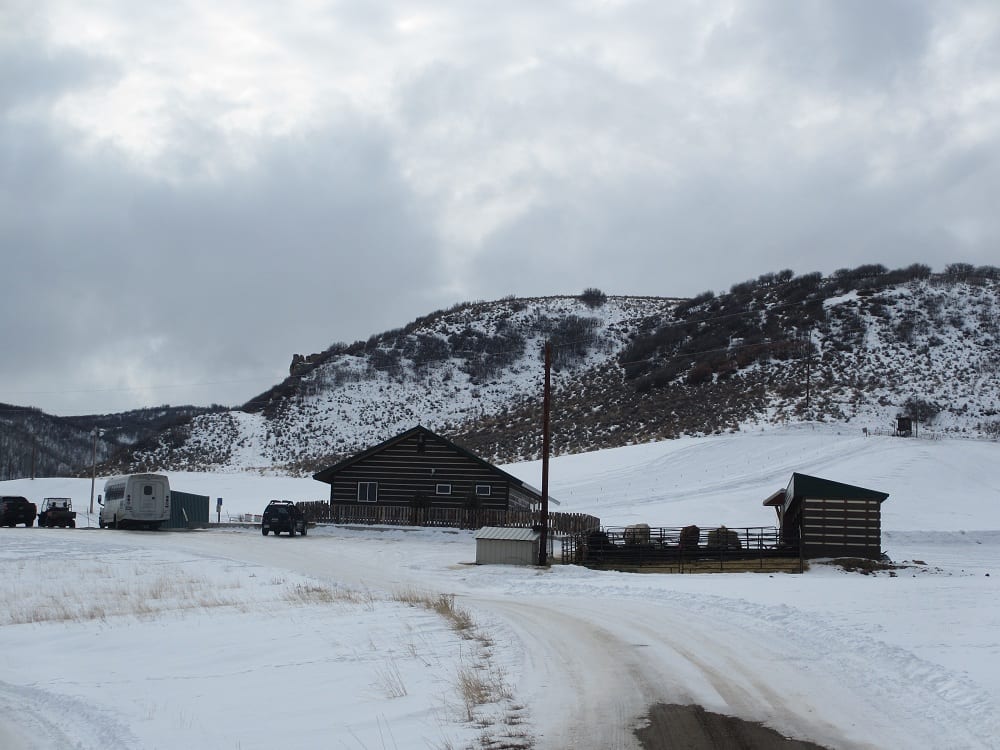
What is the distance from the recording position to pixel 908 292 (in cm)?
10912

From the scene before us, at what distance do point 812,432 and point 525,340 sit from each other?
64.4 meters

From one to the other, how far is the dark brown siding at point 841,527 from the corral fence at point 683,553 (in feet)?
3.46

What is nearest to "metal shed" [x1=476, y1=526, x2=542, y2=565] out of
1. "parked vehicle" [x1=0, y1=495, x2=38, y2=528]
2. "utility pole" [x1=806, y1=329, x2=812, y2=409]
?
"parked vehicle" [x1=0, y1=495, x2=38, y2=528]

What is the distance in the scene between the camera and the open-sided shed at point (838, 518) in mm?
37406

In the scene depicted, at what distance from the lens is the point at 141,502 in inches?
2028

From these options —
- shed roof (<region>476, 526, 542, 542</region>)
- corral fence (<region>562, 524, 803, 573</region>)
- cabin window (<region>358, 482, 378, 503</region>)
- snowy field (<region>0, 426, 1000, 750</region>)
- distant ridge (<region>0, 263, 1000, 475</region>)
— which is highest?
distant ridge (<region>0, 263, 1000, 475</region>)

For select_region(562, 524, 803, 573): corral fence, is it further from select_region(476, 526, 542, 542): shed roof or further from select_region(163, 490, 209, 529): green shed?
select_region(163, 490, 209, 529): green shed

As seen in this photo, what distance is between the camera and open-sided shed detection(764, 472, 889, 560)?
37.4 metres

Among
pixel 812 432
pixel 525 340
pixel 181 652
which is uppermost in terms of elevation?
pixel 525 340

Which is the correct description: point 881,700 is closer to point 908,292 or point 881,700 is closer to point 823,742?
point 823,742

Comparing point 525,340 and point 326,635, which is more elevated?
point 525,340

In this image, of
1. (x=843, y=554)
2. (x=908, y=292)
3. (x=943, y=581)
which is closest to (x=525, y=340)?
(x=908, y=292)

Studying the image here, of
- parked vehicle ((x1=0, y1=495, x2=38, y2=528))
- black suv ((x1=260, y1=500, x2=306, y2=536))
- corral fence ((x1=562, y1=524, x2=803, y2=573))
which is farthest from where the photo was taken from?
parked vehicle ((x1=0, y1=495, x2=38, y2=528))

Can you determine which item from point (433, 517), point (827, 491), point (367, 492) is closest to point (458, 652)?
point (827, 491)
